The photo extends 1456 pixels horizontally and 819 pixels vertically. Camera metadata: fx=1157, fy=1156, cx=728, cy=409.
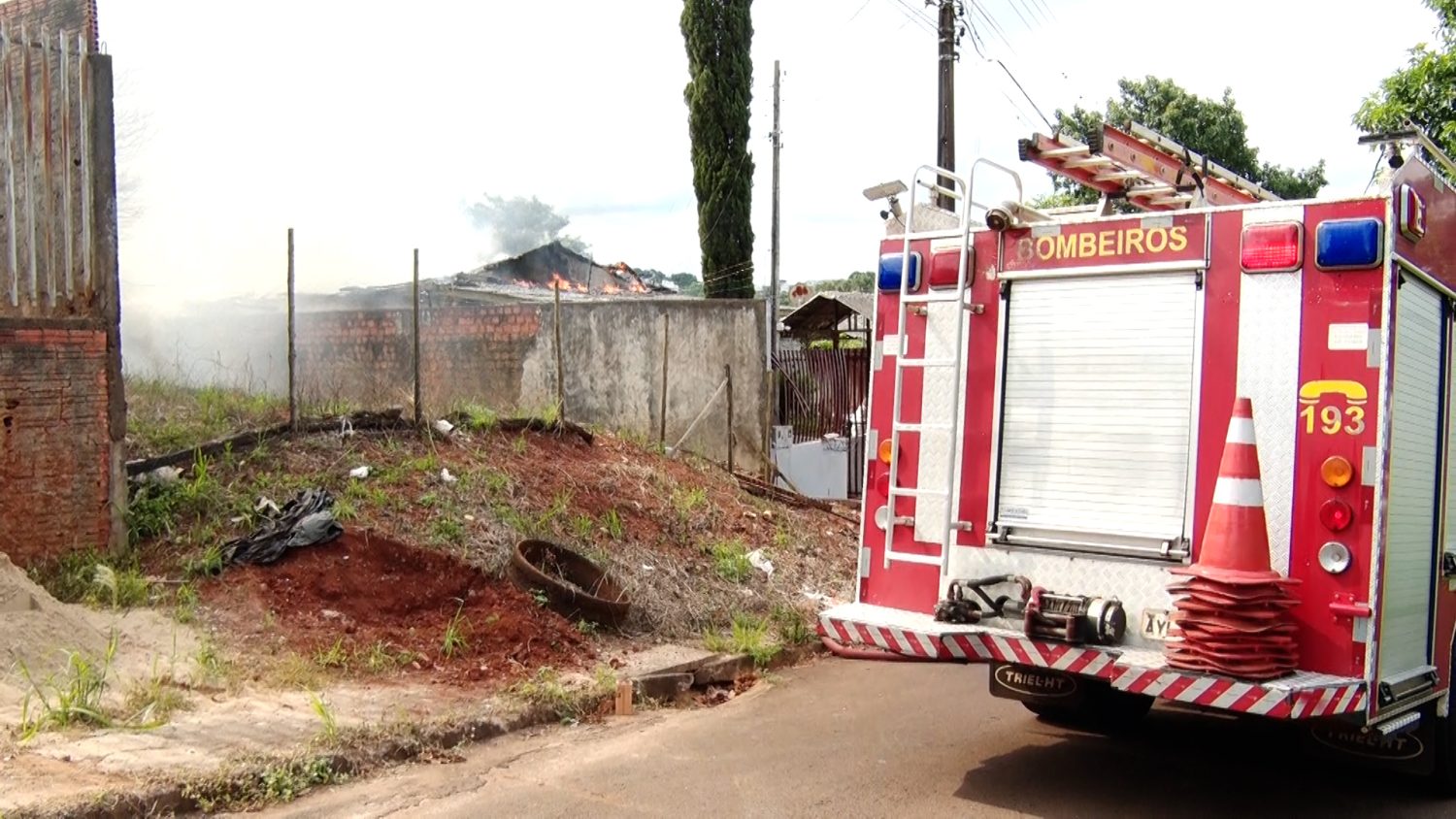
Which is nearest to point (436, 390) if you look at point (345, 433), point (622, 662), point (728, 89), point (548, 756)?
point (345, 433)

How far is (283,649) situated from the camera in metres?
6.93

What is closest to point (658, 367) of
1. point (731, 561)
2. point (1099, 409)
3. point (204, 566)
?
point (731, 561)

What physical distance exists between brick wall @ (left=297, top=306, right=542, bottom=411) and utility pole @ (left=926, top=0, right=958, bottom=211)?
6.33 meters

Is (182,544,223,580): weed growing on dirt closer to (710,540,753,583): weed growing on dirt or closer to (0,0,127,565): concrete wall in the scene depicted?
(0,0,127,565): concrete wall

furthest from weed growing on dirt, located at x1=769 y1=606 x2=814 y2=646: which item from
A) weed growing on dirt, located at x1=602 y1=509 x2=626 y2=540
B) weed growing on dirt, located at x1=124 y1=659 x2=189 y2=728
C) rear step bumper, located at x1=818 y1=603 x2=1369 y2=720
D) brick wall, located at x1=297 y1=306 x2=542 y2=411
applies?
brick wall, located at x1=297 y1=306 x2=542 y2=411

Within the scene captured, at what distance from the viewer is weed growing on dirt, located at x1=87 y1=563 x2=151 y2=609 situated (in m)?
7.25

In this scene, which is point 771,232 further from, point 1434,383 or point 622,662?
point 1434,383

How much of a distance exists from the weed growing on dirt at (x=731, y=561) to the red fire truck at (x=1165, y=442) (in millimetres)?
4045

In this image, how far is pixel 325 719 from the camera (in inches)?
227

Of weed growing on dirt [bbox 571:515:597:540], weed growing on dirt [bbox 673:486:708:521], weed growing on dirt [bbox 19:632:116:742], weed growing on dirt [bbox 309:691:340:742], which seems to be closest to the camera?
weed growing on dirt [bbox 19:632:116:742]

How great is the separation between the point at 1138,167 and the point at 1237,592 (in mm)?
2825

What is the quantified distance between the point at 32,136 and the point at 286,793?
16.8ft

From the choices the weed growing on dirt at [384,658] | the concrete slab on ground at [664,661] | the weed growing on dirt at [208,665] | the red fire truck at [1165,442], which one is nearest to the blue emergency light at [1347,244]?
the red fire truck at [1165,442]

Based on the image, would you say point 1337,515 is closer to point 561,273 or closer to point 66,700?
point 66,700
